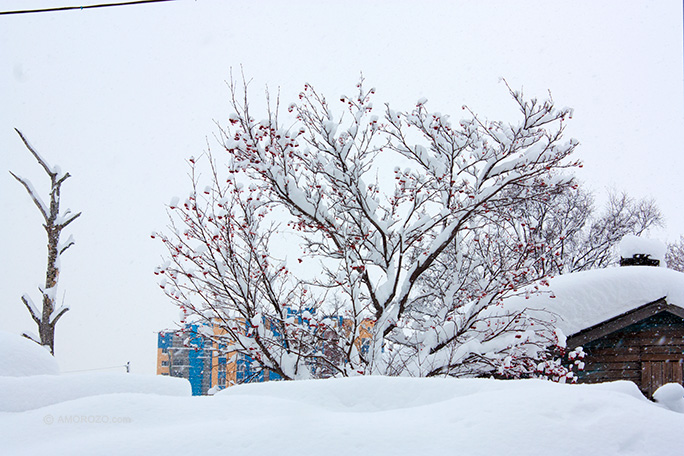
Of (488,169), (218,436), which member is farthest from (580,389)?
(488,169)

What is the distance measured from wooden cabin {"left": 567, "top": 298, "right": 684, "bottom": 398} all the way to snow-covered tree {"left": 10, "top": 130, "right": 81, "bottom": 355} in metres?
10.8

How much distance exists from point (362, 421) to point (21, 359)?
3409mm

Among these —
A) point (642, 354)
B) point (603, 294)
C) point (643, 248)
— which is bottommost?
point (642, 354)

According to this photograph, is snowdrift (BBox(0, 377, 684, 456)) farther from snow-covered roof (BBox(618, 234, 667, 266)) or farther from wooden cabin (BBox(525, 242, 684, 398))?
snow-covered roof (BBox(618, 234, 667, 266))

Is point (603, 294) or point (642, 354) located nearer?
point (642, 354)

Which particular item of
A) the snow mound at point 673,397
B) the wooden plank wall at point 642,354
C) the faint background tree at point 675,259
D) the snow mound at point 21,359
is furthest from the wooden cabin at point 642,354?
the faint background tree at point 675,259

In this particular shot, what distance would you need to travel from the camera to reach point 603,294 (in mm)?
9117

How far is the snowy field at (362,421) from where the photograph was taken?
1812 millimetres

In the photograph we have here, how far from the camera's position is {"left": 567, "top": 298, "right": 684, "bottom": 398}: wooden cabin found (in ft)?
29.4

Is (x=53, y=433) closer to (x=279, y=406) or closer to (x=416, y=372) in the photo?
(x=279, y=406)

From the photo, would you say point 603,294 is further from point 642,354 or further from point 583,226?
point 583,226

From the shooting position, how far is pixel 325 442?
185 cm

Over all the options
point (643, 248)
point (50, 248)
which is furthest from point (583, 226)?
point (50, 248)

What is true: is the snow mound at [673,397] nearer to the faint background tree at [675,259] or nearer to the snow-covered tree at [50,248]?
the snow-covered tree at [50,248]
